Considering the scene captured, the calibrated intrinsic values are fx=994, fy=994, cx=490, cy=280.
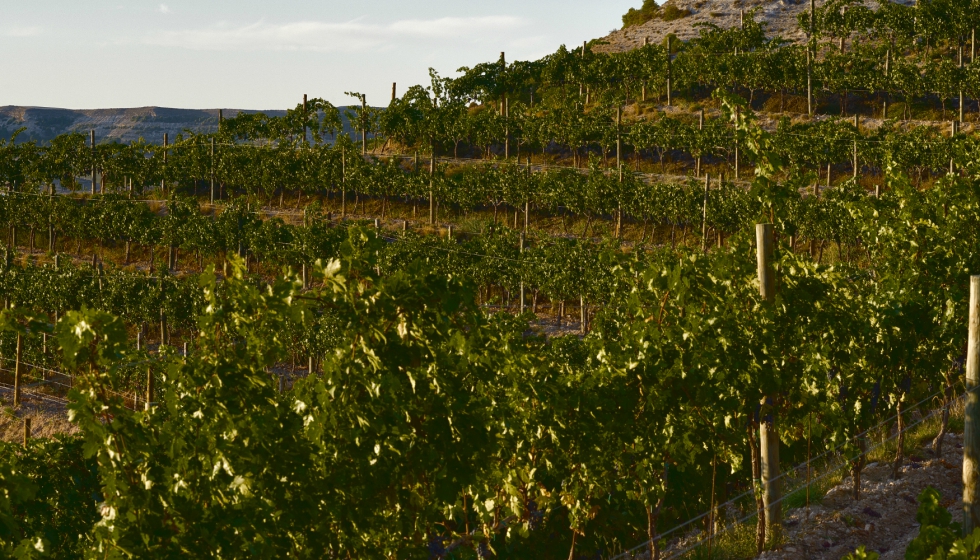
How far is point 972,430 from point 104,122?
10370 cm

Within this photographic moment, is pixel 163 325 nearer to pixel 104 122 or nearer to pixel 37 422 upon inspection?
pixel 37 422

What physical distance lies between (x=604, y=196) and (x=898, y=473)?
28.0 metres

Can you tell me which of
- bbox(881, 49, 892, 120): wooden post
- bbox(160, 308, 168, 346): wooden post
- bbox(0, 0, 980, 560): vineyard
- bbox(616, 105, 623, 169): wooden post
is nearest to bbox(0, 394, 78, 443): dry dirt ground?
bbox(0, 0, 980, 560): vineyard

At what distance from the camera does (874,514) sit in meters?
11.5

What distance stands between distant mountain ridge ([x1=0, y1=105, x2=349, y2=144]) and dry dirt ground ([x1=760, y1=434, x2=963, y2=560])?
88058 millimetres

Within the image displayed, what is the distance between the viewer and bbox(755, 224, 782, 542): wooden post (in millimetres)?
10258

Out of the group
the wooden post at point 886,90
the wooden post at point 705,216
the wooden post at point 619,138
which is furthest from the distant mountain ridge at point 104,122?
the wooden post at point 705,216

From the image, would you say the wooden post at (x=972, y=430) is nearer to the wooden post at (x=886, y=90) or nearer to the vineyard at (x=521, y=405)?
the vineyard at (x=521, y=405)

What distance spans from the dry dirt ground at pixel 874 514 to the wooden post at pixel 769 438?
0.31 meters

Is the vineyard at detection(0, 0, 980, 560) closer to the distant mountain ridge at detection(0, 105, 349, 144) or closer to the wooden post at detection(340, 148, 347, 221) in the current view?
the wooden post at detection(340, 148, 347, 221)

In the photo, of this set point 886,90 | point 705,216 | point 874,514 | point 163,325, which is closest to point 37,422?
point 163,325

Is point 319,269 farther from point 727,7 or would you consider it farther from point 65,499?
point 727,7

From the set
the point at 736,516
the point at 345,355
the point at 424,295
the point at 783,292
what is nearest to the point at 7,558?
the point at 345,355

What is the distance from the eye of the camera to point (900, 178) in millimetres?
14320
